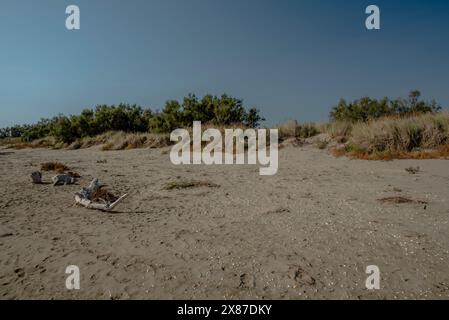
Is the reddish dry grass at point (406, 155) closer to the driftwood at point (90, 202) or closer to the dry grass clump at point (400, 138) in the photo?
the dry grass clump at point (400, 138)

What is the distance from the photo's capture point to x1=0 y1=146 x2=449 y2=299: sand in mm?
2613

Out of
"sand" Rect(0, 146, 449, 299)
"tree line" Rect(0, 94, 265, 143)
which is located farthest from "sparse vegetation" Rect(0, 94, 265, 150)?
"sand" Rect(0, 146, 449, 299)

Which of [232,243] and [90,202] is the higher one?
[90,202]

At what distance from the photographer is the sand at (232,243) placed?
2.61 m

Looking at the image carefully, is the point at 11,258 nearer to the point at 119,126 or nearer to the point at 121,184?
the point at 121,184

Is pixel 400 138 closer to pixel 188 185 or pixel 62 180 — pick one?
pixel 188 185

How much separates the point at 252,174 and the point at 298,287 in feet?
19.7

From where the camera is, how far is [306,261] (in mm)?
3055

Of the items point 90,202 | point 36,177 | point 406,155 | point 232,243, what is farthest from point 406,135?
point 36,177

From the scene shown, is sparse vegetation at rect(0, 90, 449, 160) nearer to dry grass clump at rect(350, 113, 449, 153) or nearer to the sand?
dry grass clump at rect(350, 113, 449, 153)

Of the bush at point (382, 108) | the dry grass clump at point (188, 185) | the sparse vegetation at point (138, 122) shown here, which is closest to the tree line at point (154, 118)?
the sparse vegetation at point (138, 122)

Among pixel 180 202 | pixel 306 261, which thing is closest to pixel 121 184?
pixel 180 202

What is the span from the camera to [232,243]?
3.53 metres

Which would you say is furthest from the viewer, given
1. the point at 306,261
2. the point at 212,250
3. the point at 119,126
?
the point at 119,126
